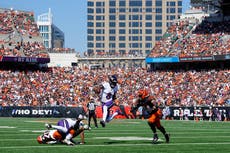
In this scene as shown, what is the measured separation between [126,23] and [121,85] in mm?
118586

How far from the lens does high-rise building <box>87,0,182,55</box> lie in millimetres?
172250

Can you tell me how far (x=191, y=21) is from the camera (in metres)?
64.8

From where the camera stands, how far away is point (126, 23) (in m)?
174

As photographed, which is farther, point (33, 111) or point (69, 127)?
point (33, 111)

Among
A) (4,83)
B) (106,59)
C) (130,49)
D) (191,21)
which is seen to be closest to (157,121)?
(4,83)

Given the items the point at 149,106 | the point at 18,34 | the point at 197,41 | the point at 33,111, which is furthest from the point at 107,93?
the point at 18,34

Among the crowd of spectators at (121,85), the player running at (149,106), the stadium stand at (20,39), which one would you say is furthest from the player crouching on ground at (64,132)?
the stadium stand at (20,39)

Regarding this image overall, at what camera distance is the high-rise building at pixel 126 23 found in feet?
565

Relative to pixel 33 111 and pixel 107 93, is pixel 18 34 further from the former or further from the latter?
pixel 107 93

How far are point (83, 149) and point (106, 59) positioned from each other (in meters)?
88.7

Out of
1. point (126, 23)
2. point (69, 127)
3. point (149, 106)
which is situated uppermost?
point (126, 23)

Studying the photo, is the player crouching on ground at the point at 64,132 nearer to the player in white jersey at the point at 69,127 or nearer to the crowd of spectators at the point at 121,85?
the player in white jersey at the point at 69,127

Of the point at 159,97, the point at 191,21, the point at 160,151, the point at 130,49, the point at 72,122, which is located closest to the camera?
the point at 160,151

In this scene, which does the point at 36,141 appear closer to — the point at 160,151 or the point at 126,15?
the point at 160,151
